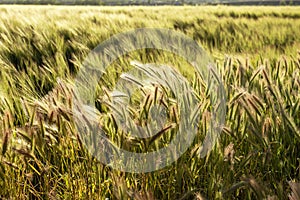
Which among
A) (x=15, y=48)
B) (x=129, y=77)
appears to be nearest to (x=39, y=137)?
(x=129, y=77)

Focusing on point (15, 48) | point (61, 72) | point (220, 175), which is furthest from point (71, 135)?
point (15, 48)

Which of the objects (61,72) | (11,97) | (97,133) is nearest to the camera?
(97,133)

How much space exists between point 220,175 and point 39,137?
313 mm

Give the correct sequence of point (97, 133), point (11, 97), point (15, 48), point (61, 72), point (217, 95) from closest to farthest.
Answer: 1. point (97, 133)
2. point (217, 95)
3. point (11, 97)
4. point (61, 72)
5. point (15, 48)

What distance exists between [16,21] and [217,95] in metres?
1.98

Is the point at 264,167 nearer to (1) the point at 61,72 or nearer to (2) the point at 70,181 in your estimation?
(2) the point at 70,181

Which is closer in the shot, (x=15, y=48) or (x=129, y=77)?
(x=129, y=77)

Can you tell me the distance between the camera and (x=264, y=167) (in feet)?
2.22

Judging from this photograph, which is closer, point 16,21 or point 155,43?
point 155,43

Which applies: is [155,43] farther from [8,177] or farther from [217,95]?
[8,177]

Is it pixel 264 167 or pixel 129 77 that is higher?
pixel 129 77

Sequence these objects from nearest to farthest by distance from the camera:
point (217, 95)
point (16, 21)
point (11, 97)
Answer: point (217, 95) < point (11, 97) < point (16, 21)

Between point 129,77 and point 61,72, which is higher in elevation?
point 129,77

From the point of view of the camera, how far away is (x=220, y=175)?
0.61 metres
